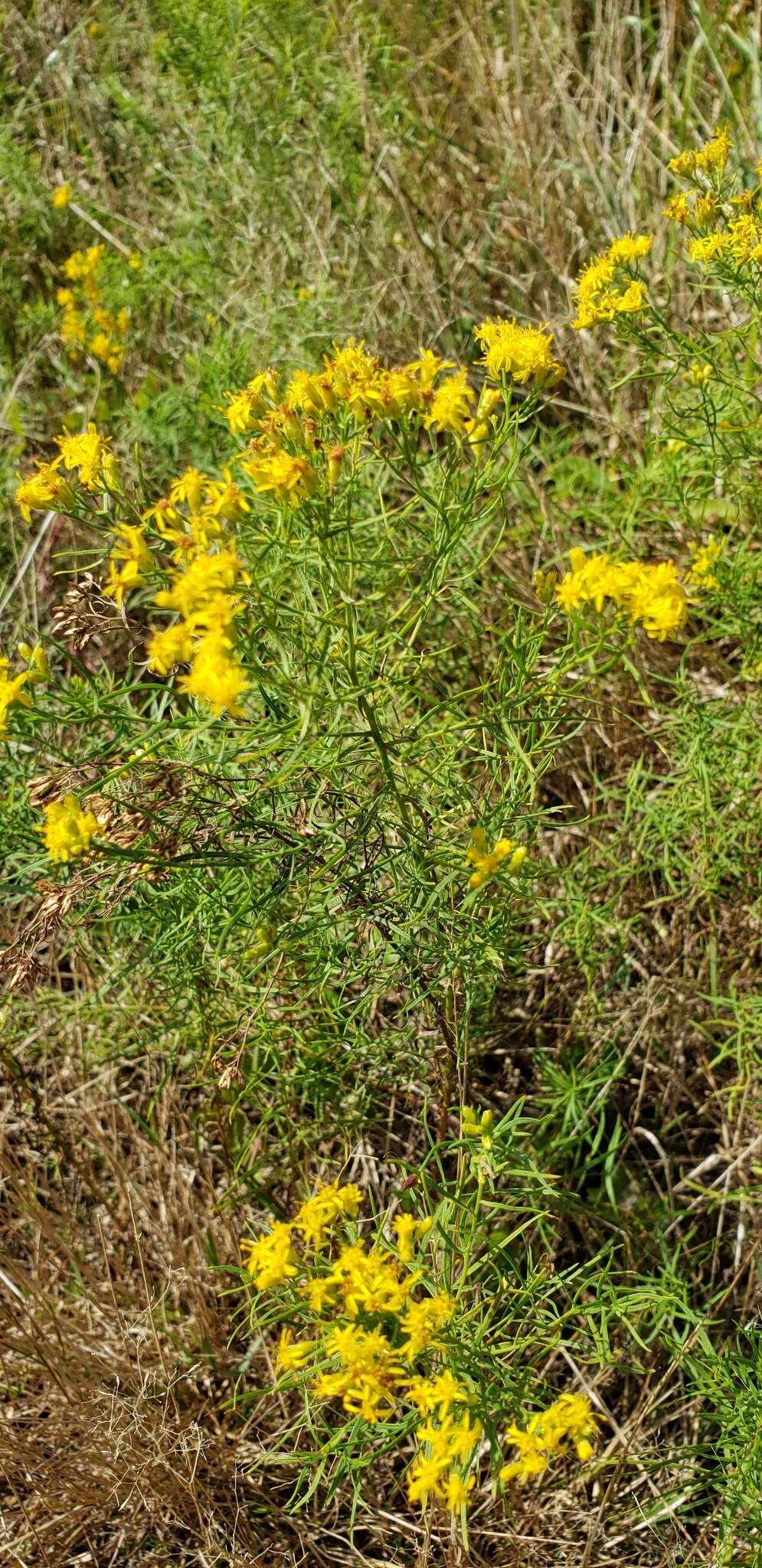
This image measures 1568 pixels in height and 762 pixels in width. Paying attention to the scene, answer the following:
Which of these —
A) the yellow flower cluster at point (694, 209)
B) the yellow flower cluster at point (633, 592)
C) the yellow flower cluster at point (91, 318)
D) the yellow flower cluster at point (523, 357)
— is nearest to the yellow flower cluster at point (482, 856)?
the yellow flower cluster at point (633, 592)

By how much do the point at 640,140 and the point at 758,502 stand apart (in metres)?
1.78

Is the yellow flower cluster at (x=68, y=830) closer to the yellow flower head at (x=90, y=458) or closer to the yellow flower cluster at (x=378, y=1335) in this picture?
the yellow flower head at (x=90, y=458)

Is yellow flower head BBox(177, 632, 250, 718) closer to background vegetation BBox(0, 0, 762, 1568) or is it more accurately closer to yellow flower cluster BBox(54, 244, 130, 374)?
background vegetation BBox(0, 0, 762, 1568)

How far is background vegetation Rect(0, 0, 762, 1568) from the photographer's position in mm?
2045

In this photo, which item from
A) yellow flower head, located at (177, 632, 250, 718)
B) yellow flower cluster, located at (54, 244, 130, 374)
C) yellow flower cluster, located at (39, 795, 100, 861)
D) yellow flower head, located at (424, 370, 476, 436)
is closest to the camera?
yellow flower head, located at (177, 632, 250, 718)

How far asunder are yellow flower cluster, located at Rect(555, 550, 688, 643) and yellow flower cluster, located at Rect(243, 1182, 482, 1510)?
35.6 inches

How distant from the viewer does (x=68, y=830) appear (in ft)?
5.26

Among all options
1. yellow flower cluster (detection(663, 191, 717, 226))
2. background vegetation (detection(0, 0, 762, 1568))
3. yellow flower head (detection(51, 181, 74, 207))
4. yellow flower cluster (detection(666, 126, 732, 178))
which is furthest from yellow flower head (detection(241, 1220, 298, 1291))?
yellow flower head (detection(51, 181, 74, 207))

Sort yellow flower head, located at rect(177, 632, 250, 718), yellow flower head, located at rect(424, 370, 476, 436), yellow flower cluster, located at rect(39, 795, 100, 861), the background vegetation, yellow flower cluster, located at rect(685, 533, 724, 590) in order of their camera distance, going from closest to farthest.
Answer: yellow flower head, located at rect(177, 632, 250, 718), yellow flower cluster, located at rect(39, 795, 100, 861), yellow flower head, located at rect(424, 370, 476, 436), the background vegetation, yellow flower cluster, located at rect(685, 533, 724, 590)

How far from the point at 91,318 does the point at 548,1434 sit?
3.34 m

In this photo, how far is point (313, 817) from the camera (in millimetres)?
1885

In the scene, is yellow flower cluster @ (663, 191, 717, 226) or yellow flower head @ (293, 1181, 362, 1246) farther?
yellow flower cluster @ (663, 191, 717, 226)

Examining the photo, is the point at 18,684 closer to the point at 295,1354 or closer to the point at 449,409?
the point at 449,409

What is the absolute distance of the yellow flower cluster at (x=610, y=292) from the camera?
7.02ft
